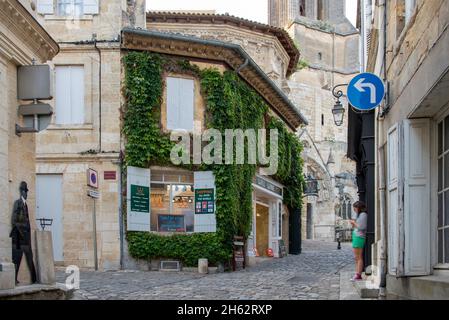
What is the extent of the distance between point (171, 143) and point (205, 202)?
6.01ft

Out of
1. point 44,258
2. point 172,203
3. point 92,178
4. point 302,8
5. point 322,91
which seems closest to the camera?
point 44,258

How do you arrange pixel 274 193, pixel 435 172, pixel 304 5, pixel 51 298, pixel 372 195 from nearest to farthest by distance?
pixel 435 172, pixel 51 298, pixel 372 195, pixel 274 193, pixel 304 5

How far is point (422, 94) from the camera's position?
8.15 metres

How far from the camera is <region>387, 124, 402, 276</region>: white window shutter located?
925 cm

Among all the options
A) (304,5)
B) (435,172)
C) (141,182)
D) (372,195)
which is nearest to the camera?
(435,172)

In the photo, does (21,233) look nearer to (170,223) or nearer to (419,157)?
(419,157)

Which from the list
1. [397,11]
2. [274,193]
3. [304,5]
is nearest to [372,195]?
[397,11]

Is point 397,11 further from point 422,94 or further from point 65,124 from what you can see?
point 65,124

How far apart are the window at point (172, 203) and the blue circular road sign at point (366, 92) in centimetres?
932

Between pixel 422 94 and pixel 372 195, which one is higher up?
pixel 422 94

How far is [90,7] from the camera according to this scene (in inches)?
769

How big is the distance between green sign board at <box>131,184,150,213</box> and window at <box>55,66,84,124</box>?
92.3 inches

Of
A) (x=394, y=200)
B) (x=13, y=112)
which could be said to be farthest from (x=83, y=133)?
(x=394, y=200)

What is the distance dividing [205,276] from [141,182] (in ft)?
10.6
